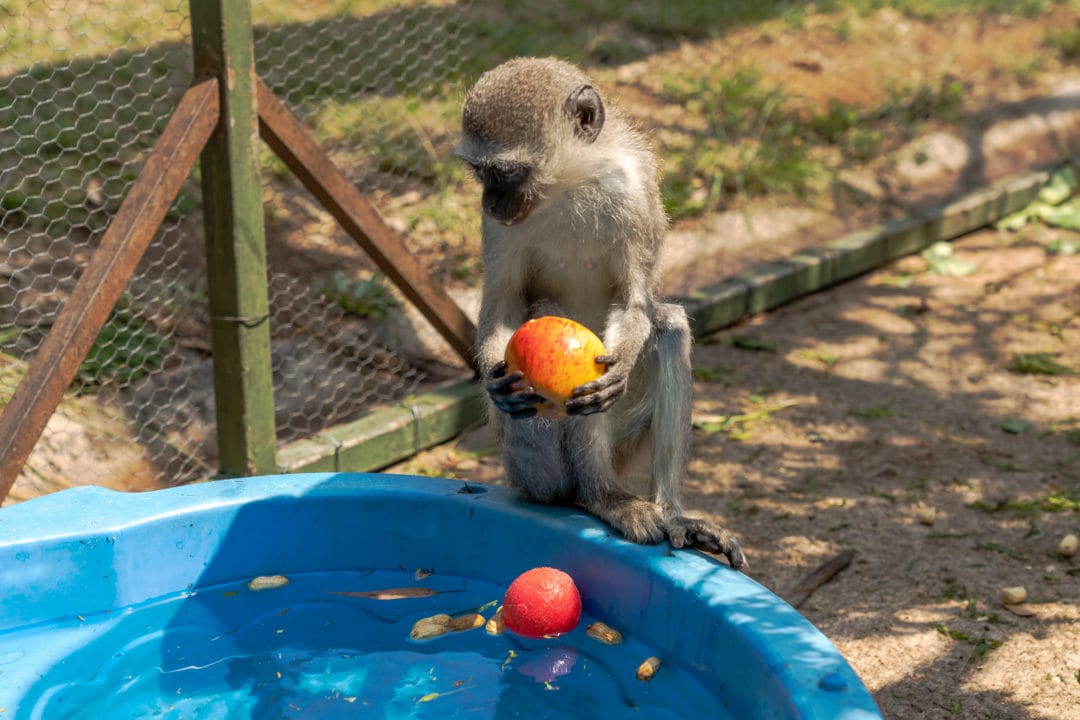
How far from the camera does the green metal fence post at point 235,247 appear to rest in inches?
161

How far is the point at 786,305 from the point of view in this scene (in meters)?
6.57

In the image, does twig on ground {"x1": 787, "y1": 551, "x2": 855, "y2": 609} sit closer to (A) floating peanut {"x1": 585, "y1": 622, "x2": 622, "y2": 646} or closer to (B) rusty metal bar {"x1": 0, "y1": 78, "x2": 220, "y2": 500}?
(A) floating peanut {"x1": 585, "y1": 622, "x2": 622, "y2": 646}

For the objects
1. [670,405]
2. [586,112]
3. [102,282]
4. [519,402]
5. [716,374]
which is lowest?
[716,374]

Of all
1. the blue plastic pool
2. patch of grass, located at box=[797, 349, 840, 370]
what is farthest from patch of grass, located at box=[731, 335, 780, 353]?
the blue plastic pool

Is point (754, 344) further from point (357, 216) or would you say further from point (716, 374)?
point (357, 216)

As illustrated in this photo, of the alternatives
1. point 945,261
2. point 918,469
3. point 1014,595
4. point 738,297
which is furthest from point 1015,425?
point 945,261

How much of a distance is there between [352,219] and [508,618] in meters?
1.79

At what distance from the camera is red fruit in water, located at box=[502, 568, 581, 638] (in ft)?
11.0

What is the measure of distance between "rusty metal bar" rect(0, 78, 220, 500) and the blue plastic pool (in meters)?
0.27

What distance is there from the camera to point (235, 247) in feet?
13.9

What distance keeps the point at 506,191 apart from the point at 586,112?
371 mm

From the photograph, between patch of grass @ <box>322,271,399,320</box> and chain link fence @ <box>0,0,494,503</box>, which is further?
patch of grass @ <box>322,271,399,320</box>

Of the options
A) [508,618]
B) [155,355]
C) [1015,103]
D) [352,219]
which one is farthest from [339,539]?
[1015,103]

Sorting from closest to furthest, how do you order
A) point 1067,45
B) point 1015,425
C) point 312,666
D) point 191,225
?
point 312,666 → point 1015,425 → point 191,225 → point 1067,45
